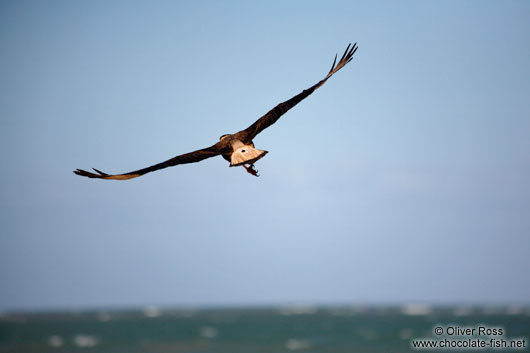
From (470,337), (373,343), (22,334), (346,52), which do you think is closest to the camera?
(346,52)

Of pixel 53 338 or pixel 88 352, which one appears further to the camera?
pixel 53 338

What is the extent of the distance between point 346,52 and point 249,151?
3.16m

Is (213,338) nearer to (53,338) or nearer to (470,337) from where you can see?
(53,338)

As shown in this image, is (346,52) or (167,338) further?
(167,338)

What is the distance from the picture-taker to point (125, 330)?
85.7 meters

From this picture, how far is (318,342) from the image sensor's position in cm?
6575

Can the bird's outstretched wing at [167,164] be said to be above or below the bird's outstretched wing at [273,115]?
below

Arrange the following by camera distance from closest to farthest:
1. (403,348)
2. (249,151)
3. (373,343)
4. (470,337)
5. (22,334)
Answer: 1. (249,151)
2. (403,348)
3. (373,343)
4. (470,337)
5. (22,334)

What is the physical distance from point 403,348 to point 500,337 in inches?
919

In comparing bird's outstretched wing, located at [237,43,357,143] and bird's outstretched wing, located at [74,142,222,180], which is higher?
bird's outstretched wing, located at [237,43,357,143]

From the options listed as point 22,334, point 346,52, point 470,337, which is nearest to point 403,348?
point 470,337

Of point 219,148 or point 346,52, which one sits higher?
point 346,52

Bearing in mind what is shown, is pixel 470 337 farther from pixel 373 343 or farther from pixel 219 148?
pixel 219 148

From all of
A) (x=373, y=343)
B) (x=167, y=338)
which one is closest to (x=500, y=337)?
(x=373, y=343)
